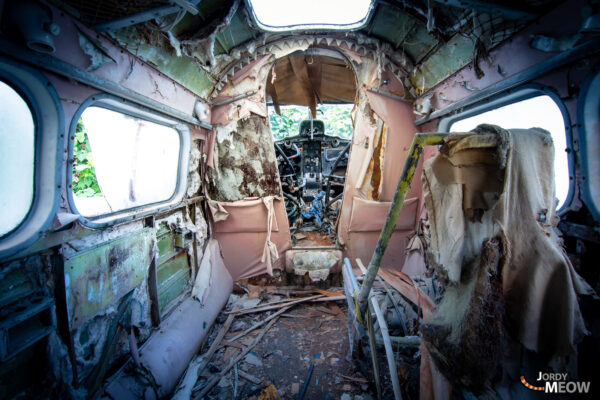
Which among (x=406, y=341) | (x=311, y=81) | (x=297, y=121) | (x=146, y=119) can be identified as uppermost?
(x=297, y=121)

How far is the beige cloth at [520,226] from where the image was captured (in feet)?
3.66

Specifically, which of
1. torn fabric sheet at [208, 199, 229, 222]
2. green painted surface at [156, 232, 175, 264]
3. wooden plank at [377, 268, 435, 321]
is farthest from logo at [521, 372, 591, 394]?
torn fabric sheet at [208, 199, 229, 222]

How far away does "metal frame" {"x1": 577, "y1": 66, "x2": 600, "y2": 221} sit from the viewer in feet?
5.12

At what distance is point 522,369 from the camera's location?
123cm

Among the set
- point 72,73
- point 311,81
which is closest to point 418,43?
point 311,81

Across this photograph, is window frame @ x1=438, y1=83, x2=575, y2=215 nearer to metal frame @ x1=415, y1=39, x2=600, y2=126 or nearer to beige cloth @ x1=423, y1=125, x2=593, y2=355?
metal frame @ x1=415, y1=39, x2=600, y2=126

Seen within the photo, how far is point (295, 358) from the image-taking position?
2811 mm

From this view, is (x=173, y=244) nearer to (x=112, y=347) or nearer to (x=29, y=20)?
(x=112, y=347)

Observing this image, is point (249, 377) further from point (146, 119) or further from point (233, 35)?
point (233, 35)

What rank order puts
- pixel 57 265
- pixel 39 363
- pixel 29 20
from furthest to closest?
pixel 57 265, pixel 39 363, pixel 29 20

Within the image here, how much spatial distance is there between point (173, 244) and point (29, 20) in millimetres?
2354

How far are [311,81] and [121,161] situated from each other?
4.15 meters

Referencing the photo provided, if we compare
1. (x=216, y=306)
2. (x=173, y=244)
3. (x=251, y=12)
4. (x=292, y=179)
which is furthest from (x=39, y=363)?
(x=292, y=179)

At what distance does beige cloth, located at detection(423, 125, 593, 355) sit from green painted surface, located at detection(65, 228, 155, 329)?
8.48 feet
